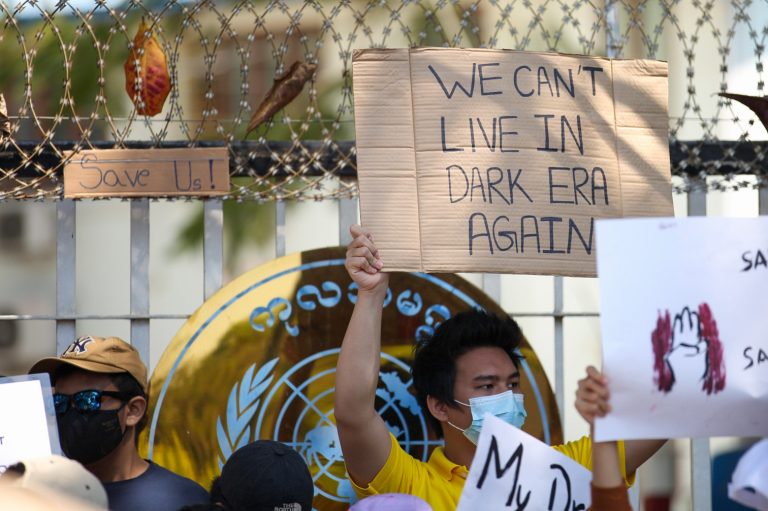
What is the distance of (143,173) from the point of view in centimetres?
417

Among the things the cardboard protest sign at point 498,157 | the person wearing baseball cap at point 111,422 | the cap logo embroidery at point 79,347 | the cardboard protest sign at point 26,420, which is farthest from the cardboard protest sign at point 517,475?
the cap logo embroidery at point 79,347

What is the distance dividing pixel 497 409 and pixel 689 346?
934mm

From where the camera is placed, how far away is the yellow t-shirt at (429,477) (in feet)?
11.7

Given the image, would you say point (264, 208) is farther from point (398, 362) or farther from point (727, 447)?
point (398, 362)

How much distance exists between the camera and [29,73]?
417cm

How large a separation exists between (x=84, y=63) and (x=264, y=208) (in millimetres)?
1930

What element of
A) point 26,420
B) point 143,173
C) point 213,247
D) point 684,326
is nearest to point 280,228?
point 213,247

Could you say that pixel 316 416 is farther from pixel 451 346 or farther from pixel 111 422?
pixel 111 422

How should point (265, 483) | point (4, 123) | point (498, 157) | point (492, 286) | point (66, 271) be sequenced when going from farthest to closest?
point (492, 286) < point (66, 271) < point (4, 123) < point (498, 157) < point (265, 483)

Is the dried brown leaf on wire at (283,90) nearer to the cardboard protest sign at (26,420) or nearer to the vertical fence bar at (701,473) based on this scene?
the cardboard protest sign at (26,420)

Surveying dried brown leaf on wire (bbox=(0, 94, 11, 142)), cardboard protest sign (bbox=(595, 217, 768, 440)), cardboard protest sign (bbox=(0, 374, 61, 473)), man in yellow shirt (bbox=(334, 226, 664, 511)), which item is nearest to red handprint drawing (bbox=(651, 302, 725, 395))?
cardboard protest sign (bbox=(595, 217, 768, 440))

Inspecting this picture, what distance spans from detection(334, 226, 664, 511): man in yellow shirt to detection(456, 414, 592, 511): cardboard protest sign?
390 millimetres

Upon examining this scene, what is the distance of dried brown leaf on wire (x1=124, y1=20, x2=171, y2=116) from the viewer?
168 inches

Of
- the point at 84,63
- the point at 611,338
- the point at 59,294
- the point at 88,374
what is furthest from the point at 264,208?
the point at 611,338
